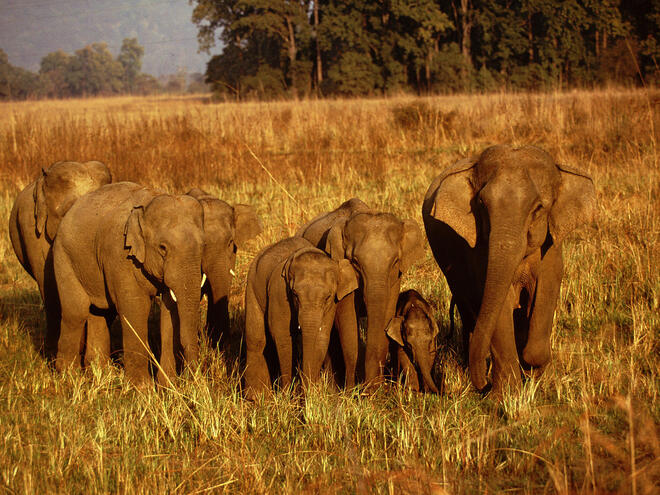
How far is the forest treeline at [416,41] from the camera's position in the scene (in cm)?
4522

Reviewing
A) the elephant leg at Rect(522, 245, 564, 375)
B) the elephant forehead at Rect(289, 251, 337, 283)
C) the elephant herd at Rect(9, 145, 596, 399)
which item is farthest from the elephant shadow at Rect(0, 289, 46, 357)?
the elephant leg at Rect(522, 245, 564, 375)

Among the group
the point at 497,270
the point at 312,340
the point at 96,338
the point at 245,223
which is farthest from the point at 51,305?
the point at 497,270

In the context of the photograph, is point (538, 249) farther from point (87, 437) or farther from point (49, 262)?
point (49, 262)

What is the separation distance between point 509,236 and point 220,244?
8.72 ft

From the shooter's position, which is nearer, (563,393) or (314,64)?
(563,393)

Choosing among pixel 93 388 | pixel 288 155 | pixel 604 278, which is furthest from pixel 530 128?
pixel 93 388

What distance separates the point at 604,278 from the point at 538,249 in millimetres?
3196

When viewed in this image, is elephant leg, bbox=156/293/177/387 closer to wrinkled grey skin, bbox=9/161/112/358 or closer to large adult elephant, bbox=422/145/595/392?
wrinkled grey skin, bbox=9/161/112/358

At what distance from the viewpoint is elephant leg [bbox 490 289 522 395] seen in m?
5.86

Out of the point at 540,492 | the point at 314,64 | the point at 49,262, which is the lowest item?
the point at 540,492

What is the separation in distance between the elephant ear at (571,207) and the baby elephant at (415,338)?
1.19 m

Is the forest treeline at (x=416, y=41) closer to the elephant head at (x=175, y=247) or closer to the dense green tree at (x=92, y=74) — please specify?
the elephant head at (x=175, y=247)

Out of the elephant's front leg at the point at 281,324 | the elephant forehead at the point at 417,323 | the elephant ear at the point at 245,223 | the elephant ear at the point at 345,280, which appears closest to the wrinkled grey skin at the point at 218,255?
the elephant ear at the point at 245,223

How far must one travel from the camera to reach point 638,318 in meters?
7.25
